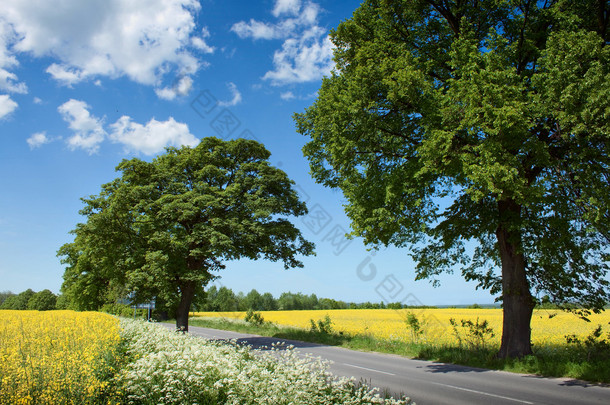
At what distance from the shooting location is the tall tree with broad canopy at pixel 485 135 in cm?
943

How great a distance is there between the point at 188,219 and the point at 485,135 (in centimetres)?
1619

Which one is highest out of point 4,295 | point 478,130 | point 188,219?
point 478,130

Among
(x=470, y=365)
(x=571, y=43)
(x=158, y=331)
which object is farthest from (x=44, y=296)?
(x=571, y=43)

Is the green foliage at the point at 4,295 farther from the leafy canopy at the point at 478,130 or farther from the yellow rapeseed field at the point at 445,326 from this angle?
the leafy canopy at the point at 478,130

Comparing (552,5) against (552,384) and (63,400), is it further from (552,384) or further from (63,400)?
(63,400)

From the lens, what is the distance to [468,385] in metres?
9.78

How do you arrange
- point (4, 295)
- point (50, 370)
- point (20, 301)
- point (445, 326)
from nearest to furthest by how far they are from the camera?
point (50, 370) → point (445, 326) → point (20, 301) → point (4, 295)

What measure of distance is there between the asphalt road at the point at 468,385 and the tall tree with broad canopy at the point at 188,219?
31.7 ft

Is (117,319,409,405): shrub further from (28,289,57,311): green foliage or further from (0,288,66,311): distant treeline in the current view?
(28,289,57,311): green foliage

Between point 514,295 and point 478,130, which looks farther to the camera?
point 514,295

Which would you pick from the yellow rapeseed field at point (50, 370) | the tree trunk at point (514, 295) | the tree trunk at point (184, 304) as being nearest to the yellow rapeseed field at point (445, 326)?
the tree trunk at point (514, 295)

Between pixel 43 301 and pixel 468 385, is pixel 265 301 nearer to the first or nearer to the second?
pixel 43 301

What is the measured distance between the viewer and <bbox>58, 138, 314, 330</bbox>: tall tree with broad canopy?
20.3 m

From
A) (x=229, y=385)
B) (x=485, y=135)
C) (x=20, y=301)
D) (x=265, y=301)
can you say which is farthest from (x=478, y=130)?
(x=20, y=301)
